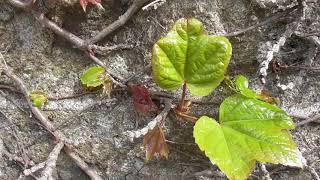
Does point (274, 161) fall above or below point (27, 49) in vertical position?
below

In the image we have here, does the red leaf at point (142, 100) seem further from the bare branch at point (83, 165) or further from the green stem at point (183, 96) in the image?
the bare branch at point (83, 165)

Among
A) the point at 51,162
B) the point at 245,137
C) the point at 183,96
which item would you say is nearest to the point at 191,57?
the point at 183,96

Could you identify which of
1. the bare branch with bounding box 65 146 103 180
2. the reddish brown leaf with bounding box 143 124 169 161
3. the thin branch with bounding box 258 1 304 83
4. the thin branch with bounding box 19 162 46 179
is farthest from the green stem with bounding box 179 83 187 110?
the thin branch with bounding box 19 162 46 179

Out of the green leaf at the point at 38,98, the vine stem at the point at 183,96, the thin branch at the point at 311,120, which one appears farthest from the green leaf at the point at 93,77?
the thin branch at the point at 311,120

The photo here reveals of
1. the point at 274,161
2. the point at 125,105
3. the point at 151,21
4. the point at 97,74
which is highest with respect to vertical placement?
the point at 151,21

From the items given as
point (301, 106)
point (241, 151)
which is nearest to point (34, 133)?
point (241, 151)

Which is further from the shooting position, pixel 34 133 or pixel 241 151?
pixel 34 133

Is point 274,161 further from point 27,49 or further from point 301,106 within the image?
point 27,49
